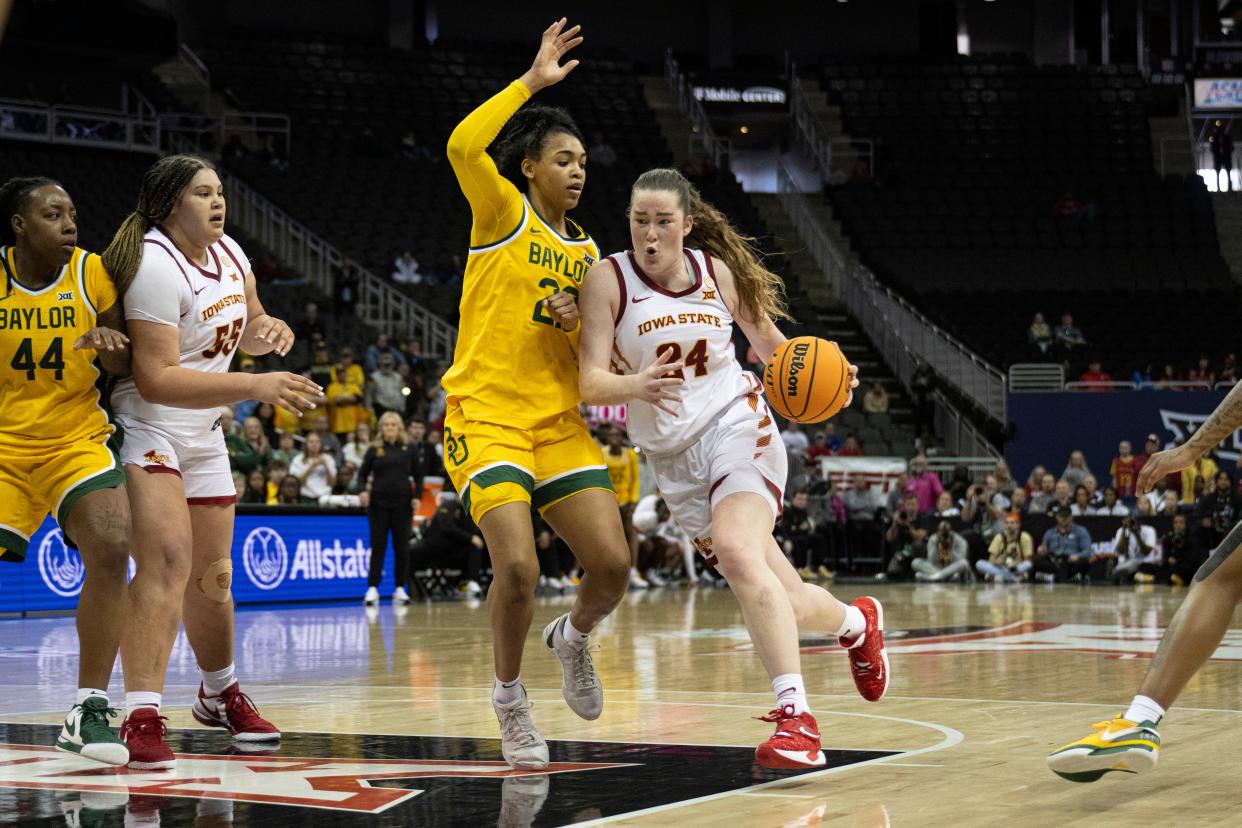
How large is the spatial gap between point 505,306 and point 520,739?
133 centimetres

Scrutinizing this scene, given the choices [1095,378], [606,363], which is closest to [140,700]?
[606,363]

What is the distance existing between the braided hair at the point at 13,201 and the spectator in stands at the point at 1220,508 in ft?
47.0

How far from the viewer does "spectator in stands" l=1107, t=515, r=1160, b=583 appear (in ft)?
57.6

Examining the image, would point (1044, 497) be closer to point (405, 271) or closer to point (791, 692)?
point (405, 271)

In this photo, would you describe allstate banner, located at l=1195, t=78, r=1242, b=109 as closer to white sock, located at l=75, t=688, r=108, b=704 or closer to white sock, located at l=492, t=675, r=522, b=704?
white sock, located at l=492, t=675, r=522, b=704

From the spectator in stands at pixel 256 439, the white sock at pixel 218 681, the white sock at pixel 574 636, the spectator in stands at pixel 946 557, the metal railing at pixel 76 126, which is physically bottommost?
the spectator in stands at pixel 946 557

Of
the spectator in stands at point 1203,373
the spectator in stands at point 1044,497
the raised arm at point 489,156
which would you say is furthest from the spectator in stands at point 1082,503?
the raised arm at point 489,156

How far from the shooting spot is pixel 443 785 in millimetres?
4312

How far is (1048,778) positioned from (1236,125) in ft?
109

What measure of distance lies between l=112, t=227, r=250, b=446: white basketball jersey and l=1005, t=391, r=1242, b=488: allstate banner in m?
17.0

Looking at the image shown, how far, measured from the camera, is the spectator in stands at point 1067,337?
2477 cm

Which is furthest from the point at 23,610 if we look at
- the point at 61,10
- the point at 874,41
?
the point at 874,41

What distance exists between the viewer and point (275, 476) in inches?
581

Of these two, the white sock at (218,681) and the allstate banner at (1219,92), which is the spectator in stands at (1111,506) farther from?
the allstate banner at (1219,92)
